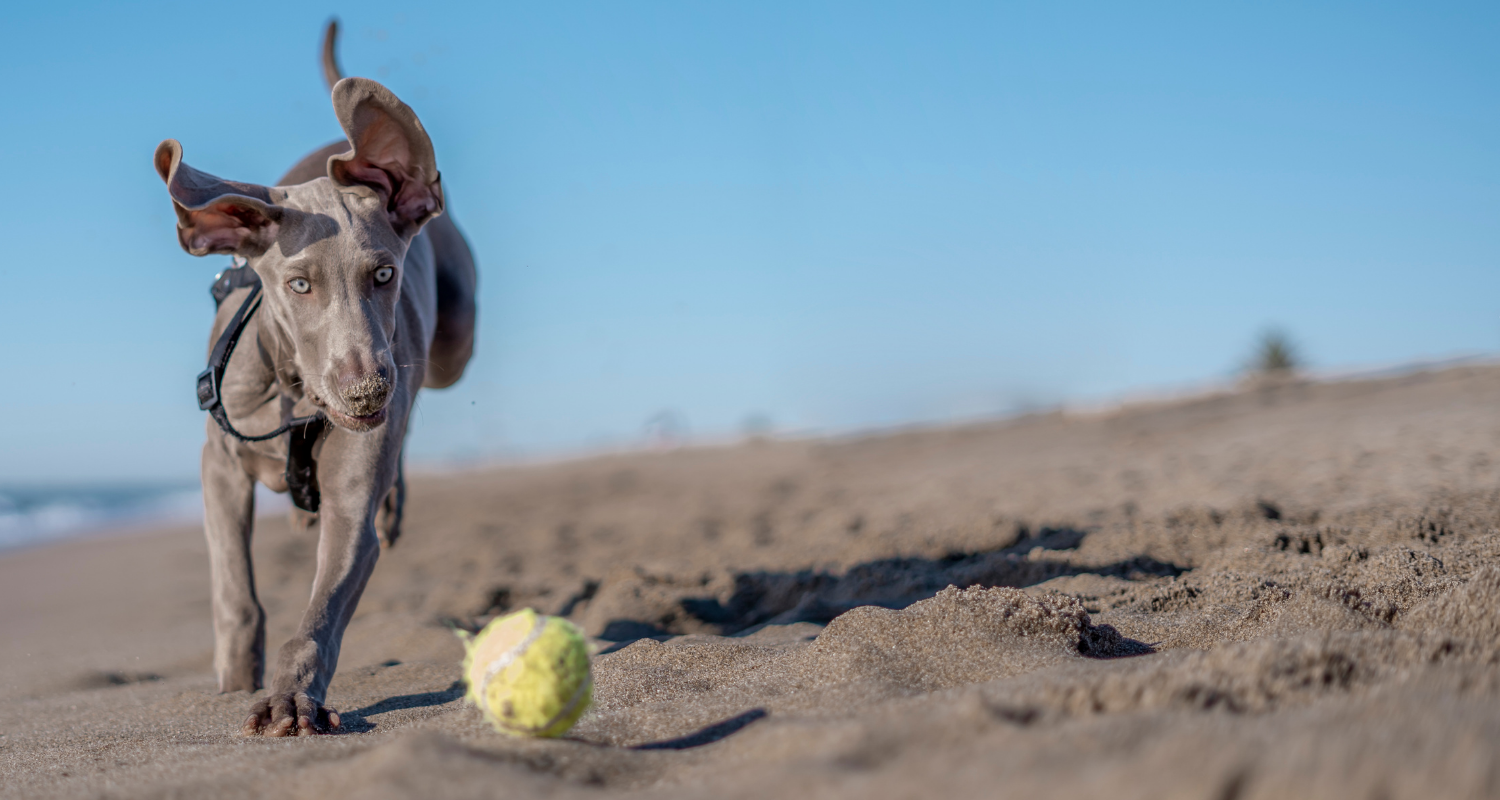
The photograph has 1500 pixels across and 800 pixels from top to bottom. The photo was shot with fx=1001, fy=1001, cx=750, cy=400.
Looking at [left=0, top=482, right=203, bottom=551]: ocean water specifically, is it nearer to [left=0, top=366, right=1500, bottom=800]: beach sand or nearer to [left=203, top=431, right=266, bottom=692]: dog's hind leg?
[left=0, top=366, right=1500, bottom=800]: beach sand

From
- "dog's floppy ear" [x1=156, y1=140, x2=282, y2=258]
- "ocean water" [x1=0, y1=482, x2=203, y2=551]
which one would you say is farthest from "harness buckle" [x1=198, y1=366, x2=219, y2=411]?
"ocean water" [x1=0, y1=482, x2=203, y2=551]

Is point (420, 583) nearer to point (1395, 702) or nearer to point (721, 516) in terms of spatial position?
point (721, 516)

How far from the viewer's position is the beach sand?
1419 mm

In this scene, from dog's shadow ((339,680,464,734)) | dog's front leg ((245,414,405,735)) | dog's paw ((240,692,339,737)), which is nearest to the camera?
dog's paw ((240,692,339,737))

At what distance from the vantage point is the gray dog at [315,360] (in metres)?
2.85

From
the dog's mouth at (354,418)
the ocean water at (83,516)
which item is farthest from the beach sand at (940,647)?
the ocean water at (83,516)

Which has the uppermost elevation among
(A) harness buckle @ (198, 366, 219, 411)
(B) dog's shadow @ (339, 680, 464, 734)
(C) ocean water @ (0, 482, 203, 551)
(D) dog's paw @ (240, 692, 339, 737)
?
(A) harness buckle @ (198, 366, 219, 411)

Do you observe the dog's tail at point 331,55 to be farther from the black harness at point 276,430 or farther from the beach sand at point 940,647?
the beach sand at point 940,647

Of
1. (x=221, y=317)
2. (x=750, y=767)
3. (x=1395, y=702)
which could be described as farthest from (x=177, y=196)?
(x=1395, y=702)

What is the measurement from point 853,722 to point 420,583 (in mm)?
5570

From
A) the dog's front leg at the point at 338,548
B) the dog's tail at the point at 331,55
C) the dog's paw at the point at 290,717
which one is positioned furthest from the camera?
the dog's tail at the point at 331,55

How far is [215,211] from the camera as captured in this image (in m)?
2.92

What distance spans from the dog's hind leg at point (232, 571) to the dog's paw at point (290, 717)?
0.95 m

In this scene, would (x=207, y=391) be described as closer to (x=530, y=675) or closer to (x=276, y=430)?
(x=276, y=430)
